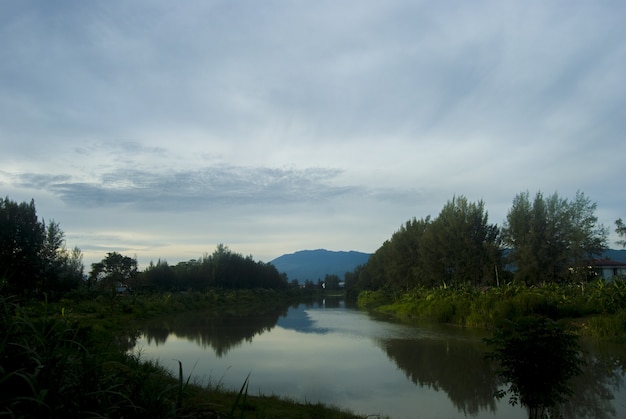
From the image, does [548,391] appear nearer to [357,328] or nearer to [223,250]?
[357,328]

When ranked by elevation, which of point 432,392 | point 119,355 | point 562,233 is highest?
point 562,233

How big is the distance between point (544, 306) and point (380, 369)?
1007 cm

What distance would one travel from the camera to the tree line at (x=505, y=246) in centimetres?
2595

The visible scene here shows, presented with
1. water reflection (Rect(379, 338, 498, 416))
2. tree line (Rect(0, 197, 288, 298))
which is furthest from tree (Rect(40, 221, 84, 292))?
water reflection (Rect(379, 338, 498, 416))

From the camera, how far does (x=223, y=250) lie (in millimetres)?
75375

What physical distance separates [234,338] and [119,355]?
11781 millimetres

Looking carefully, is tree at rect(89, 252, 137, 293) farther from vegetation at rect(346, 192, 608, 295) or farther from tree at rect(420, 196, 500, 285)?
tree at rect(420, 196, 500, 285)

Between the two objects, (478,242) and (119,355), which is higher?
(478,242)

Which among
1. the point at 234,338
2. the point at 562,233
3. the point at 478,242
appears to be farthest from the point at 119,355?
the point at 478,242

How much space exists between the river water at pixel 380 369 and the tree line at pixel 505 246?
8.18 meters

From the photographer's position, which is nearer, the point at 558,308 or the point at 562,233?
the point at 558,308

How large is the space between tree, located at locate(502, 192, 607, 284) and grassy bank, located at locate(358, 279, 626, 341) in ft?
9.14

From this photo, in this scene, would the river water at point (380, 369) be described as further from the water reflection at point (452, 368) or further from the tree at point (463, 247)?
the tree at point (463, 247)

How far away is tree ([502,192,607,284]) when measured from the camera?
2555cm
